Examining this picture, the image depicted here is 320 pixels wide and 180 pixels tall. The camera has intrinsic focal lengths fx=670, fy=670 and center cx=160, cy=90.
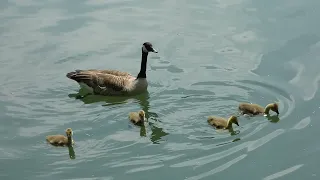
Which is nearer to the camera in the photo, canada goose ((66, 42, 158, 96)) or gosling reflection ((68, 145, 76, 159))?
gosling reflection ((68, 145, 76, 159))

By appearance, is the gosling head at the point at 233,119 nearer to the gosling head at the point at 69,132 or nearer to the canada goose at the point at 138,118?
the canada goose at the point at 138,118

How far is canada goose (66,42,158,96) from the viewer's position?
39.6 ft

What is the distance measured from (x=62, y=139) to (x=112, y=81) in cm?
249

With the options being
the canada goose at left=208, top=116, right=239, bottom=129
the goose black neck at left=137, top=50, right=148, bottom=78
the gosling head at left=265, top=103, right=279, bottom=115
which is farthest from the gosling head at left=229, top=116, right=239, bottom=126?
the goose black neck at left=137, top=50, right=148, bottom=78

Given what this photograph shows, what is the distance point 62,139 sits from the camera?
9891 millimetres

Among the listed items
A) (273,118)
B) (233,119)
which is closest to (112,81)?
(233,119)

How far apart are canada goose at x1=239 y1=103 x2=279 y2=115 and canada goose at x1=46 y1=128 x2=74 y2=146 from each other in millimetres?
2761

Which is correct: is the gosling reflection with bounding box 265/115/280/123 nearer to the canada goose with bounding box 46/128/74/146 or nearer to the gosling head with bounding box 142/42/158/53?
the gosling head with bounding box 142/42/158/53

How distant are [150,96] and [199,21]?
3.91 metres

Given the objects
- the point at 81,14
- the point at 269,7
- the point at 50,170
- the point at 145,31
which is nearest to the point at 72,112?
the point at 50,170

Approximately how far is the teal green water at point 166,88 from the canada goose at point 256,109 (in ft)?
0.41

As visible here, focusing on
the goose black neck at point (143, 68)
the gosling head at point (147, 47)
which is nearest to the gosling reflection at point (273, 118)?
the goose black neck at point (143, 68)

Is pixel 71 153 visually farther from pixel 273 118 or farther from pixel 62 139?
pixel 273 118

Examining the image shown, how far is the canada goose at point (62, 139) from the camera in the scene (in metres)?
9.84
